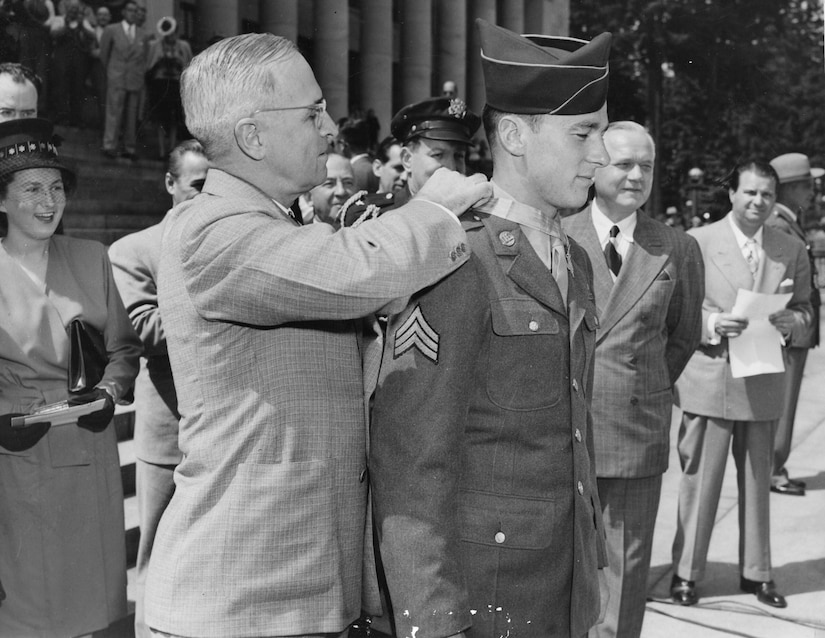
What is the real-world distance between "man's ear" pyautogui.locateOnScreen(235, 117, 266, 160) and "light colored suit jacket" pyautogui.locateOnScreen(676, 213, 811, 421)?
325cm

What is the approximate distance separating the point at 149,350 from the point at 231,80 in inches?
89.4

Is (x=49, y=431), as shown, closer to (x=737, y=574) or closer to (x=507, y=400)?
(x=507, y=400)

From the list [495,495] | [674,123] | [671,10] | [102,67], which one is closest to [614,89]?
[674,123]

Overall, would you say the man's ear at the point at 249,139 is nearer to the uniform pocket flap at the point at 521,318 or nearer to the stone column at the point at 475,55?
the uniform pocket flap at the point at 521,318

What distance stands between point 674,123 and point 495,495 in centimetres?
2326

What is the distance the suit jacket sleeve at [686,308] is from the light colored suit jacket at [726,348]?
819 mm

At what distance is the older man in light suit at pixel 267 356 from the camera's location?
5.25ft

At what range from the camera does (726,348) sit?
4.68 meters

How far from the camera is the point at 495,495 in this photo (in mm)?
1897

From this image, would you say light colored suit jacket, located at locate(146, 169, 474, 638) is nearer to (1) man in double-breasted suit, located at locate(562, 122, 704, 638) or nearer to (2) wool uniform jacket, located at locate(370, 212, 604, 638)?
(2) wool uniform jacket, located at locate(370, 212, 604, 638)

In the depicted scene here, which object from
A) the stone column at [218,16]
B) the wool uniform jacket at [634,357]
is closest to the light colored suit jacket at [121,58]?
the stone column at [218,16]

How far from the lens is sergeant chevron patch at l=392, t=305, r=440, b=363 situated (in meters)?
1.75

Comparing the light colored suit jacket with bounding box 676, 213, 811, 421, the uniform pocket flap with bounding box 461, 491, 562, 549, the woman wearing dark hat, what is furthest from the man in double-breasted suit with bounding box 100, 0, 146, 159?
the uniform pocket flap with bounding box 461, 491, 562, 549

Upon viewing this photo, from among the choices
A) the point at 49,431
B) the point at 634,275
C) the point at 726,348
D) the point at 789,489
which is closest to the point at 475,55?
the point at 789,489
